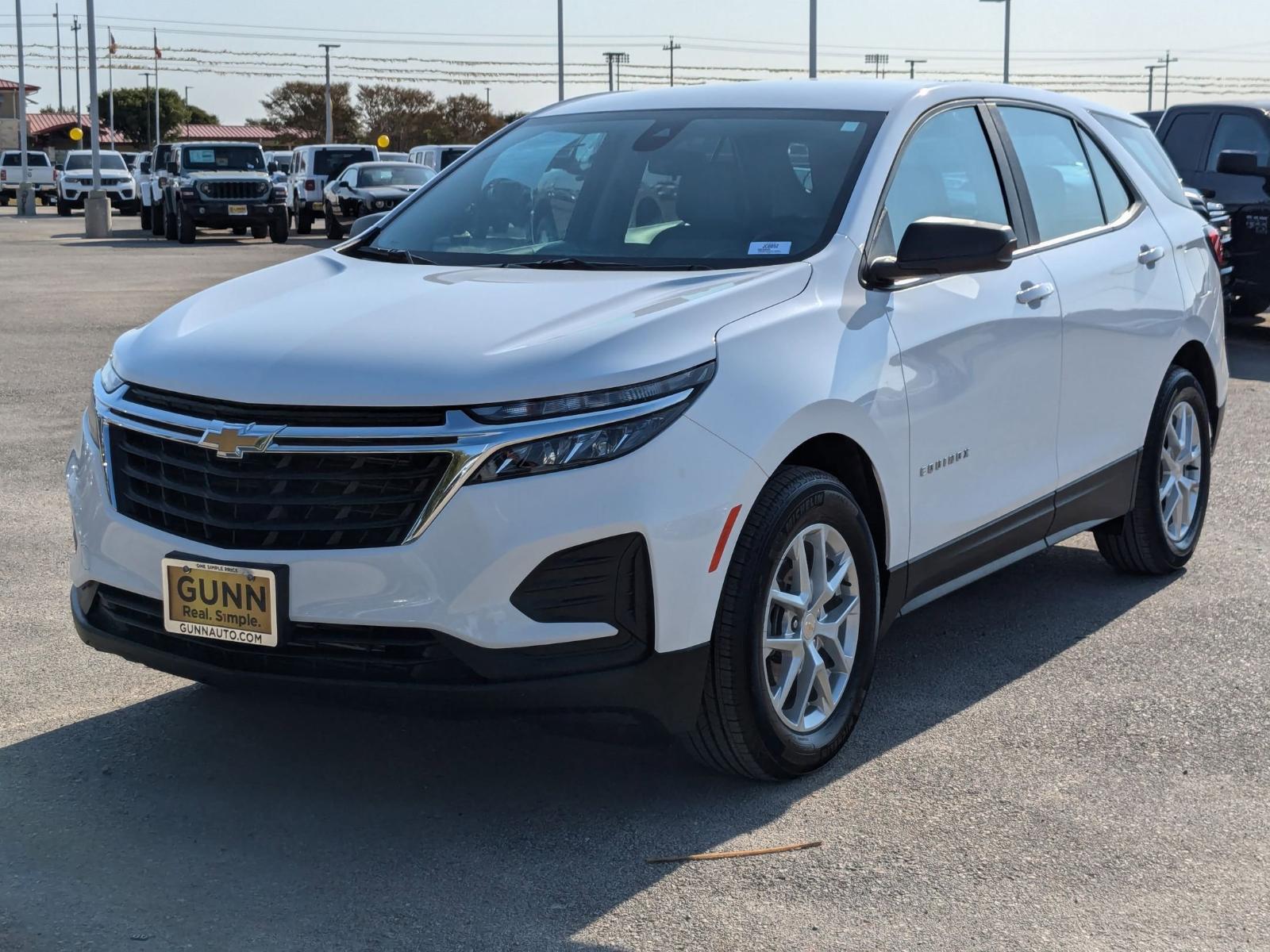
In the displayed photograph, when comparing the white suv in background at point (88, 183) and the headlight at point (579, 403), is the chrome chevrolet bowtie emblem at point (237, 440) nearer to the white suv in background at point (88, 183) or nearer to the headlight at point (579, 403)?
the headlight at point (579, 403)

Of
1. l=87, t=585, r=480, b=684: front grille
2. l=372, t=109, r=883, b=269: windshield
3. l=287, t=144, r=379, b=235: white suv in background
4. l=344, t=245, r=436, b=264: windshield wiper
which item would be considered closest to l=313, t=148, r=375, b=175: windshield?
l=287, t=144, r=379, b=235: white suv in background

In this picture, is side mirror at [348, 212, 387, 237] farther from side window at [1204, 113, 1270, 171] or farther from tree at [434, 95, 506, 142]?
tree at [434, 95, 506, 142]

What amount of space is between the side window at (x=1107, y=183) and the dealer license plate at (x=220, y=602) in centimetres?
344

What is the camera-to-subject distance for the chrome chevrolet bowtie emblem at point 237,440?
3.49 metres

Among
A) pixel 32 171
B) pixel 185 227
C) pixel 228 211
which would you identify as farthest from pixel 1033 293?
pixel 32 171

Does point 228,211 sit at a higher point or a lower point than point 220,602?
higher

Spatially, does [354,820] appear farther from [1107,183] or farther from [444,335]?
[1107,183]

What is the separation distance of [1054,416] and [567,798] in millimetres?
2069

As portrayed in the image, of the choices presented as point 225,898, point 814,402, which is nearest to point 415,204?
Answer: point 814,402

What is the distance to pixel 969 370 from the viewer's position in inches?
180

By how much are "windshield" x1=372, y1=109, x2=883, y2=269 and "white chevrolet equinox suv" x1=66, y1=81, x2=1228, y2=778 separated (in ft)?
0.04

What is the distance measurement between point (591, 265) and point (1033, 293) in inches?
55.7

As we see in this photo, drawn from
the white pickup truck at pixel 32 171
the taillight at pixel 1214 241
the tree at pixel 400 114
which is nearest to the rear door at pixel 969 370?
the taillight at pixel 1214 241

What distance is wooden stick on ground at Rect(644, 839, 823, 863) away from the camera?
366 centimetres
